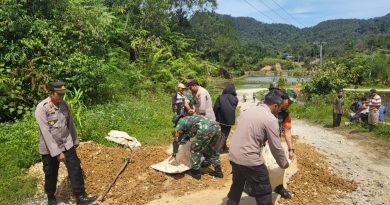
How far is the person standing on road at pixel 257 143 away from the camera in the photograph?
179 inches

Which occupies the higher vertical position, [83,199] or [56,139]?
[56,139]

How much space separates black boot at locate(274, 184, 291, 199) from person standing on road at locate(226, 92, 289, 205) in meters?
1.55

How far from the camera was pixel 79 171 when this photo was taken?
583cm

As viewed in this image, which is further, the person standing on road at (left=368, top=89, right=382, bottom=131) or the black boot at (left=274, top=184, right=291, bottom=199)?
the person standing on road at (left=368, top=89, right=382, bottom=131)

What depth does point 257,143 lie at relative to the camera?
468 centimetres

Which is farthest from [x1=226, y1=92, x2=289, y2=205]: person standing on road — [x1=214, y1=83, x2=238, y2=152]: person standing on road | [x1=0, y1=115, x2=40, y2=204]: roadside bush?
[x1=0, y1=115, x2=40, y2=204]: roadside bush

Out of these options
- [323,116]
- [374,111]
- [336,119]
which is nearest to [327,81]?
[323,116]

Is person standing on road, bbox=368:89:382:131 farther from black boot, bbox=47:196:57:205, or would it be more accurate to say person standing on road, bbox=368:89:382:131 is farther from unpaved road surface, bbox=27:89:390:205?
black boot, bbox=47:196:57:205

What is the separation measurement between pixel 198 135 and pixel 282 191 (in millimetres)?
1631

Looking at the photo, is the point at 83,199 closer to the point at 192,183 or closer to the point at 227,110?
the point at 192,183

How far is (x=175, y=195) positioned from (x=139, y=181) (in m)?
0.75

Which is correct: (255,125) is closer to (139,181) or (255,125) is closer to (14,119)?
(139,181)

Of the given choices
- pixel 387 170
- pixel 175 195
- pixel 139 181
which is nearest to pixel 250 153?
pixel 175 195

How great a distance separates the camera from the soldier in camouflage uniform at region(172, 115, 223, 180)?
21.9 ft
